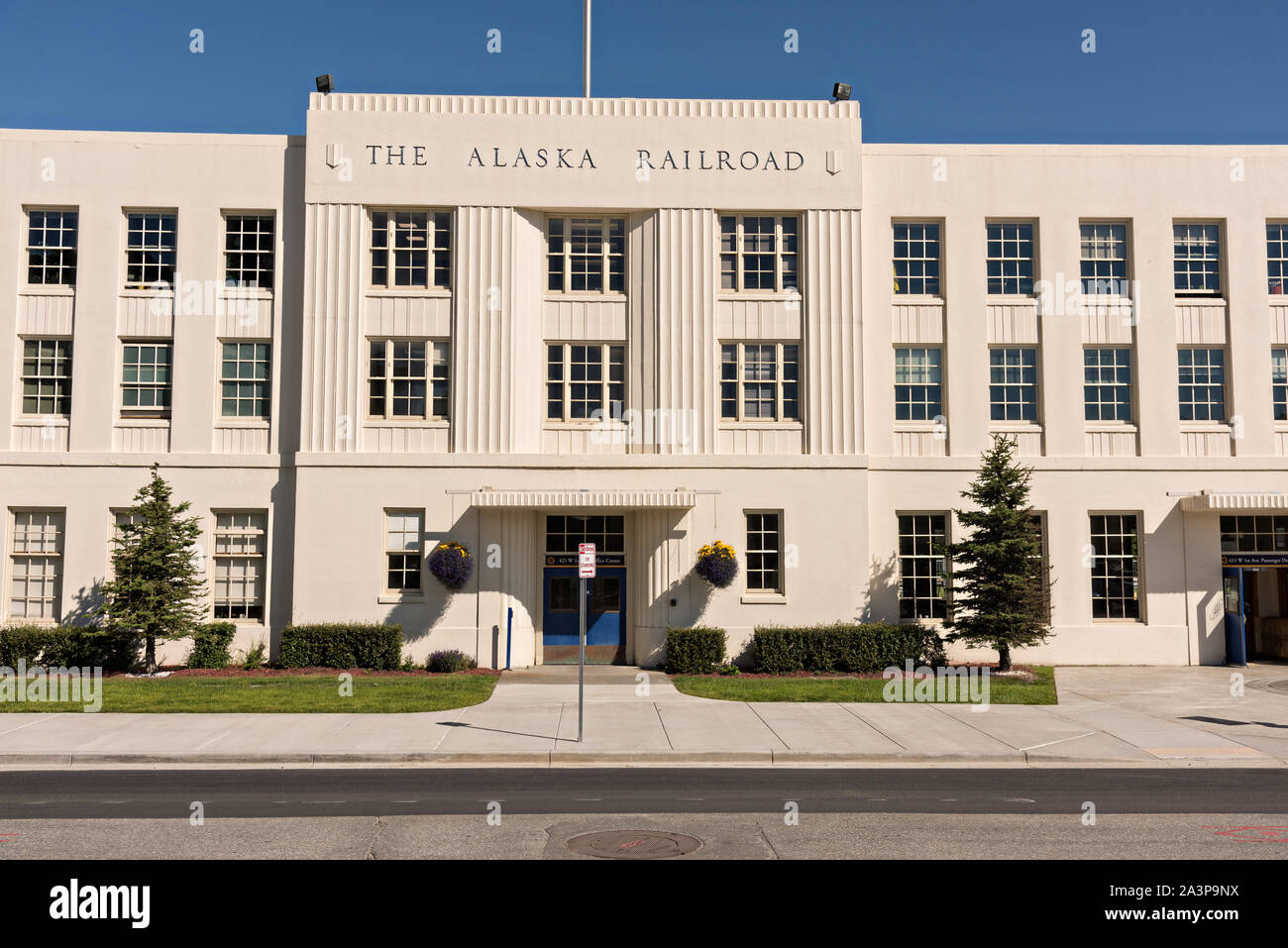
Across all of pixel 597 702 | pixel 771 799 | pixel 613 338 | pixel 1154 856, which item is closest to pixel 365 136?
pixel 613 338

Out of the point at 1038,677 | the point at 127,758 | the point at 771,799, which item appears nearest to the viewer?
the point at 771,799

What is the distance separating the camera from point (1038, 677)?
21891 millimetres

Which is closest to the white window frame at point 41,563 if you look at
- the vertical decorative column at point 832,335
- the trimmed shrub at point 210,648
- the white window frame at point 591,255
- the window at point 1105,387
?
the trimmed shrub at point 210,648

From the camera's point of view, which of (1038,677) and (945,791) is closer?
(945,791)

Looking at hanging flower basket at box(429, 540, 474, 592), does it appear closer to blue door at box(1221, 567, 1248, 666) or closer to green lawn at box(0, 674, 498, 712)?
green lawn at box(0, 674, 498, 712)

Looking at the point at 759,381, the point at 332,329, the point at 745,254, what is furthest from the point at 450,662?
the point at 745,254

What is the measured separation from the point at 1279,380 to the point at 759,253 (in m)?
13.0

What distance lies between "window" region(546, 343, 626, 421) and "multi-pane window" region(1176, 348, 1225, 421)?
13.4 meters

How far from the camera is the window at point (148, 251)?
79.7 ft

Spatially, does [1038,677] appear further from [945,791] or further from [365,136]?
[365,136]

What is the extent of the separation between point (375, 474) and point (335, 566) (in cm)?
221

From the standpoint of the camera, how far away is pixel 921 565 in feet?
80.4

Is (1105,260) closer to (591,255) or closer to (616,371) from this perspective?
(616,371)

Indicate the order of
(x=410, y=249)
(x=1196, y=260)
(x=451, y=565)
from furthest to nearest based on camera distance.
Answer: (x=1196, y=260), (x=410, y=249), (x=451, y=565)
